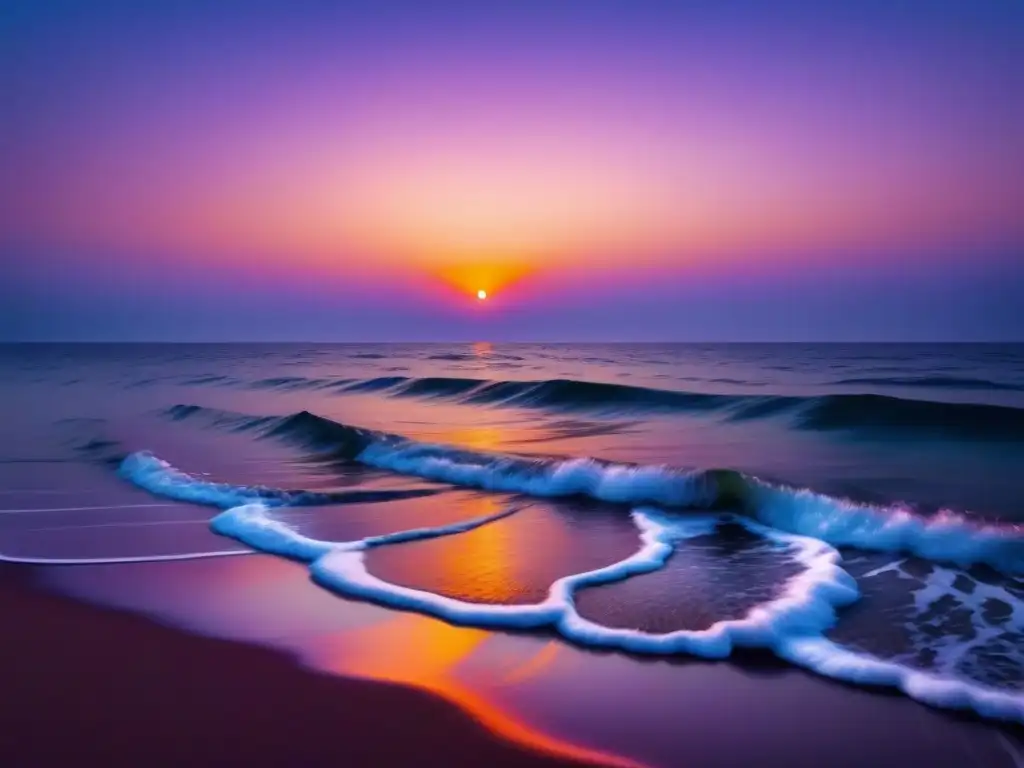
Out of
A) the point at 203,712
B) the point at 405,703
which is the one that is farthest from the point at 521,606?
the point at 203,712

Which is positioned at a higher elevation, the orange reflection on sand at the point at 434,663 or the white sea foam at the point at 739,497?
the white sea foam at the point at 739,497

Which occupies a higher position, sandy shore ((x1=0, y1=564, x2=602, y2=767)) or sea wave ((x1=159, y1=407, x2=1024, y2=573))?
sea wave ((x1=159, y1=407, x2=1024, y2=573))

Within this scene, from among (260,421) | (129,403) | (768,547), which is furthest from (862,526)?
(129,403)

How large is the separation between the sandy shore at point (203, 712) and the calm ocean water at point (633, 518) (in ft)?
3.69

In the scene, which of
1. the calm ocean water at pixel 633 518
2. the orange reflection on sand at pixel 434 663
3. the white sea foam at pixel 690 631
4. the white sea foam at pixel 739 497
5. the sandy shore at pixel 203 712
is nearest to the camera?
the sandy shore at pixel 203 712

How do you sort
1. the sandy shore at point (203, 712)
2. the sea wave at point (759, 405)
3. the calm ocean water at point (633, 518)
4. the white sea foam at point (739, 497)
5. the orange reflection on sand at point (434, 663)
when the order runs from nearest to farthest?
the sandy shore at point (203, 712) < the orange reflection on sand at point (434, 663) < the calm ocean water at point (633, 518) < the white sea foam at point (739, 497) < the sea wave at point (759, 405)

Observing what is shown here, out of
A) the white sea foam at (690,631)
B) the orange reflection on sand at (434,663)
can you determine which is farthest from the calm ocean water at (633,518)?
the orange reflection on sand at (434,663)

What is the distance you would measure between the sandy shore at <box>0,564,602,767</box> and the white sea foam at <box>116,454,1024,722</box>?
110cm

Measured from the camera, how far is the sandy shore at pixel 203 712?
10.1 ft

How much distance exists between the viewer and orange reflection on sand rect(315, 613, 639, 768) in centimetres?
323

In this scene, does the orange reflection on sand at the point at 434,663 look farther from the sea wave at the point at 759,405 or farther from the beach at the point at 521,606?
the sea wave at the point at 759,405

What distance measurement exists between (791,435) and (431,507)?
293 inches

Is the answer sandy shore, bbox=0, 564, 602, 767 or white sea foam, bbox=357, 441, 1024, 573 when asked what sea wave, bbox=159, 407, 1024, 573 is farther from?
sandy shore, bbox=0, 564, 602, 767

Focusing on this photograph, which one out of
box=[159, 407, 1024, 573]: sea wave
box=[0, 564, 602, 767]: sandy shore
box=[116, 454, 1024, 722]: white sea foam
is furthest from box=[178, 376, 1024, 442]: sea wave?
box=[0, 564, 602, 767]: sandy shore
